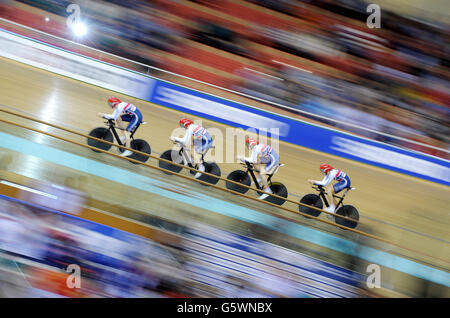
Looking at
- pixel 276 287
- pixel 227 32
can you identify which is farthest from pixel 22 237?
pixel 227 32

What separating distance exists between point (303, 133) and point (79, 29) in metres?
3.94

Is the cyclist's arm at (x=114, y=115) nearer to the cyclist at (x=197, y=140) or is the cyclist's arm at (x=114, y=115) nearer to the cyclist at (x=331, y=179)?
the cyclist at (x=197, y=140)

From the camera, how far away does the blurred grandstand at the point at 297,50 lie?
25.0 feet

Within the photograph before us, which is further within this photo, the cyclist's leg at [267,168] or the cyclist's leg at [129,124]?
the cyclist's leg at [129,124]

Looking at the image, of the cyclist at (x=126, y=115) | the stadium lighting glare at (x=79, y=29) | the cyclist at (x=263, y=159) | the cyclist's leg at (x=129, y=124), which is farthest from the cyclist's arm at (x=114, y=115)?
the stadium lighting glare at (x=79, y=29)

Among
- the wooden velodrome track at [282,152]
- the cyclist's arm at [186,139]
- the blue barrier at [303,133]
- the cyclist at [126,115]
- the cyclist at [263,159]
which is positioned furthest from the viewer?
the blue barrier at [303,133]

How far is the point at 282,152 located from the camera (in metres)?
7.30

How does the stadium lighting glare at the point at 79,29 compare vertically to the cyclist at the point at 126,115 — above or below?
above

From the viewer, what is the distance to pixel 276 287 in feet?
15.2

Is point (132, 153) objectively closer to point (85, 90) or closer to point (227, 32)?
point (85, 90)

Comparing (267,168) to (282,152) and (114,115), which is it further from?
(114,115)

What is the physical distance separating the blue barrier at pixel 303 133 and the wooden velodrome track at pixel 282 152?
10 cm

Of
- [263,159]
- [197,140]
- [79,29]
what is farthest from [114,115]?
[79,29]

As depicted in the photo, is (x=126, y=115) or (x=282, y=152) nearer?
(x=126, y=115)
